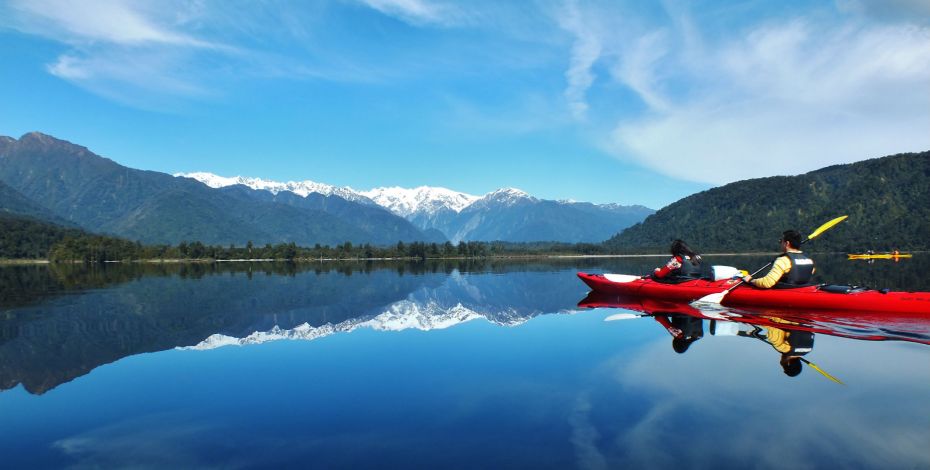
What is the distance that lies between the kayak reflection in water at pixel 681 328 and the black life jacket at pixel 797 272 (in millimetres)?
3896

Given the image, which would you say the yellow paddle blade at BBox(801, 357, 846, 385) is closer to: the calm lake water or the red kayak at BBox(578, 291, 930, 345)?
the calm lake water

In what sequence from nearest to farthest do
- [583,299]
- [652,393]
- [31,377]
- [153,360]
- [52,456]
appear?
[52,456] < [652,393] < [31,377] < [153,360] < [583,299]

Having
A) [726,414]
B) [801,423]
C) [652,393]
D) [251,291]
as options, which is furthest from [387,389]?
[251,291]

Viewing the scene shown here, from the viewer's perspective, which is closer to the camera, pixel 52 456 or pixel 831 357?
pixel 52 456

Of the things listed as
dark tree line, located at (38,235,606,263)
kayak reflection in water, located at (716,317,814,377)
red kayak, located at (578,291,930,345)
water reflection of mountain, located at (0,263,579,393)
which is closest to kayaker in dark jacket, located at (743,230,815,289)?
red kayak, located at (578,291,930,345)

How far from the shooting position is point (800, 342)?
49.9 feet

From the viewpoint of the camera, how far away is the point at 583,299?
31.0m

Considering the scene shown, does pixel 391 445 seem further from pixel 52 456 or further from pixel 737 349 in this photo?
pixel 737 349

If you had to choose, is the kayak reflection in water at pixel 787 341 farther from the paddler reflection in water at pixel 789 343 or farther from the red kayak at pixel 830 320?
the red kayak at pixel 830 320

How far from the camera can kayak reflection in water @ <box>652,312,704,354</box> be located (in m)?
15.8

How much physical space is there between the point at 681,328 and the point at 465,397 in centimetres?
1056

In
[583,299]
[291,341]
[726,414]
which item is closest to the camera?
[726,414]

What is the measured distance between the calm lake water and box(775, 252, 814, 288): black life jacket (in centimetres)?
270

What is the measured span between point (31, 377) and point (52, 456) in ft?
21.8
